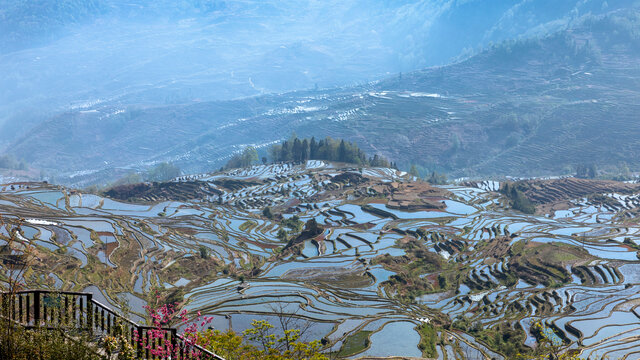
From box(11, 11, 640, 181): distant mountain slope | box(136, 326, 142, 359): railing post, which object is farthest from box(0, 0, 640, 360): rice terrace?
box(11, 11, 640, 181): distant mountain slope

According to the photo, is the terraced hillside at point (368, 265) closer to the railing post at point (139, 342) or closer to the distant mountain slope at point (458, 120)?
the railing post at point (139, 342)

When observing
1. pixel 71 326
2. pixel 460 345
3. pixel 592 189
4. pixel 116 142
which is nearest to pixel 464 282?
pixel 460 345

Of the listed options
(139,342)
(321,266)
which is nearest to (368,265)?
(321,266)

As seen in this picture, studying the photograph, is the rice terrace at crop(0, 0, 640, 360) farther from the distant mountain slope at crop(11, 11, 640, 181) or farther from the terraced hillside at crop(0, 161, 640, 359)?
the distant mountain slope at crop(11, 11, 640, 181)

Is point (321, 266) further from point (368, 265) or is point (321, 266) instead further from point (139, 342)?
point (139, 342)

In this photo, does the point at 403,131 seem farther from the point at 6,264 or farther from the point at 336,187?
the point at 6,264
